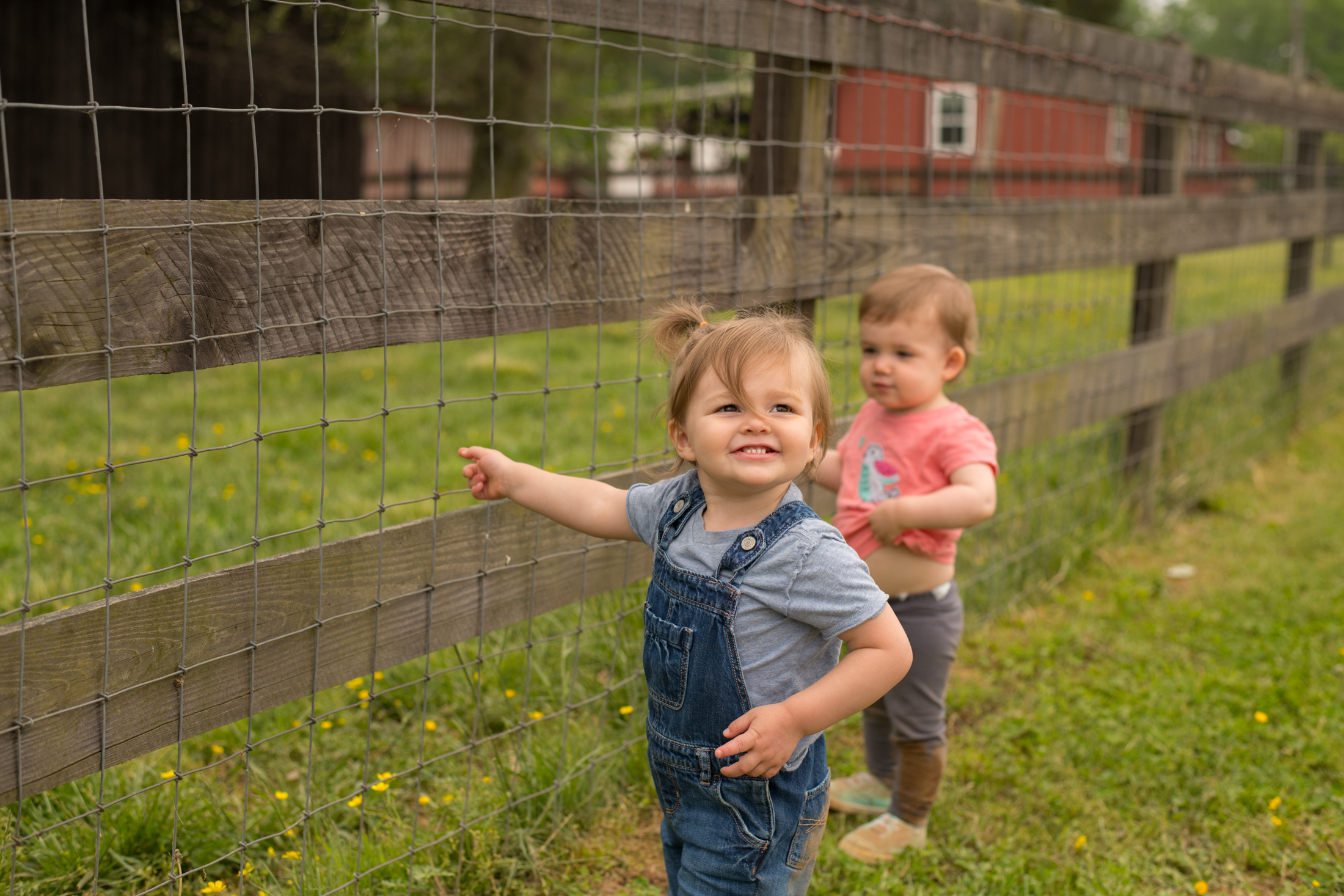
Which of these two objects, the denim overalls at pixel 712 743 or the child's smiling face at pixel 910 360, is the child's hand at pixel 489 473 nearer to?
the denim overalls at pixel 712 743

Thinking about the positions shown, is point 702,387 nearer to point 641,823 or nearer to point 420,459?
point 641,823

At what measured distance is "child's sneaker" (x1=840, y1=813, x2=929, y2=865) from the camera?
8.67 ft

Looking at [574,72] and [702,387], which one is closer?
[702,387]

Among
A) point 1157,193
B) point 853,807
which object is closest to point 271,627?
point 853,807

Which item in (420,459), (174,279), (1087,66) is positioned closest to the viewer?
(174,279)

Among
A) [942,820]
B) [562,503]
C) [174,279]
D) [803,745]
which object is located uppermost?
[174,279]

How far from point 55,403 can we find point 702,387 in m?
6.17

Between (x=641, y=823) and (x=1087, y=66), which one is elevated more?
(x=1087, y=66)

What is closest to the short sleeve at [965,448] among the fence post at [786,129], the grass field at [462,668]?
the grass field at [462,668]

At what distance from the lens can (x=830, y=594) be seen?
1688 mm

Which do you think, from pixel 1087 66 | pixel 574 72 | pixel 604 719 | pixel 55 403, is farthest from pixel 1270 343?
pixel 574 72

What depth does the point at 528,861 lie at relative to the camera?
2.48 meters

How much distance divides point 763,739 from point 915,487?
1.02 metres

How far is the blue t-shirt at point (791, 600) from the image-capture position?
1690 mm
